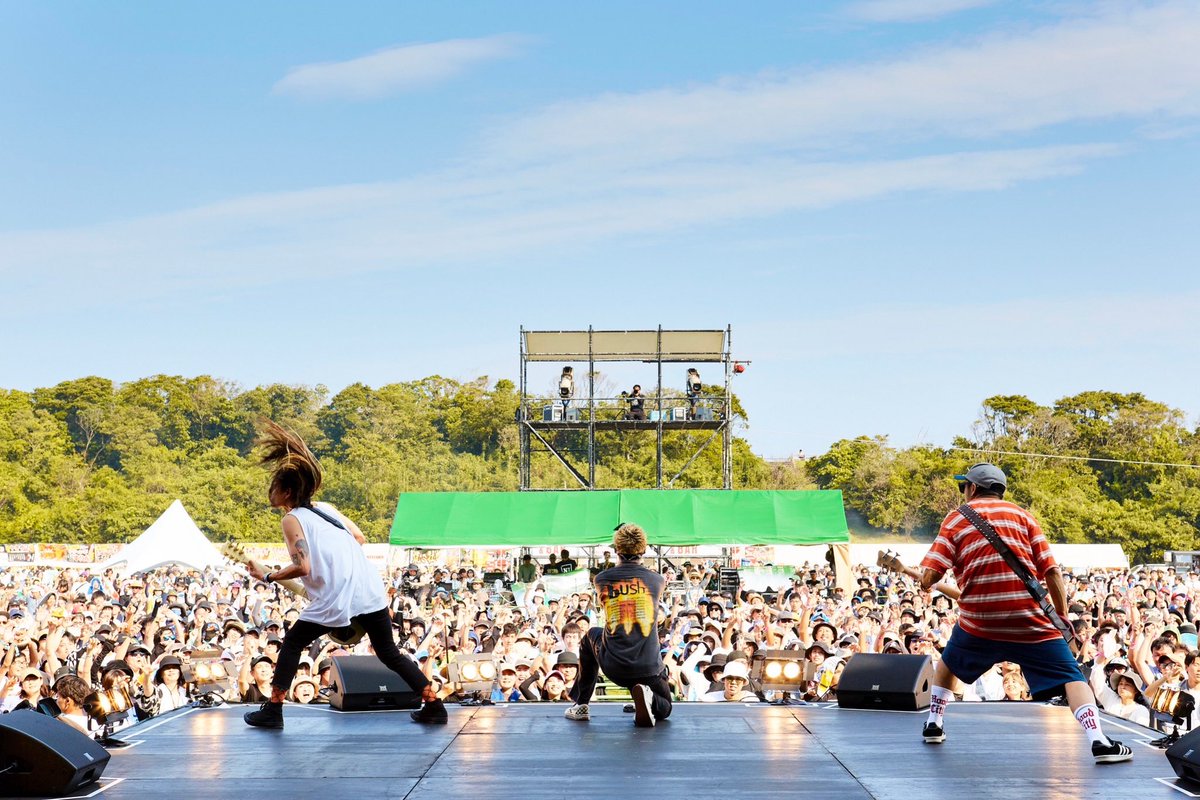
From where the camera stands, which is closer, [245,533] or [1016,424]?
[245,533]

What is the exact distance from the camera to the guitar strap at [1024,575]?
5.07 metres

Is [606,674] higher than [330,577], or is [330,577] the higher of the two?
[330,577]

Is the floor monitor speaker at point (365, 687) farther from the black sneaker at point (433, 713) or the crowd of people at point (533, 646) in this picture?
the crowd of people at point (533, 646)

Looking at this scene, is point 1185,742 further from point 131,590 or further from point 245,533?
point 245,533

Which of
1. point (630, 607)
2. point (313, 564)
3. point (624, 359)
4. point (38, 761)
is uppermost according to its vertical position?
point (624, 359)

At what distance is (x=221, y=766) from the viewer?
4941 millimetres

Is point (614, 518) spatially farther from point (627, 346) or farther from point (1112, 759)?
point (1112, 759)

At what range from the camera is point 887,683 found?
6906 mm

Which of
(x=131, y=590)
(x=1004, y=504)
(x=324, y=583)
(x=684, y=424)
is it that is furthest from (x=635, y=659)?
(x=684, y=424)

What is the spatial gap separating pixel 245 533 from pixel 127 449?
1534 cm

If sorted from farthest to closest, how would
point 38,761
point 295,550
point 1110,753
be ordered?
point 295,550 < point 1110,753 < point 38,761

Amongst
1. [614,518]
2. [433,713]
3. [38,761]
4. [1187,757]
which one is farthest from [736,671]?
[614,518]

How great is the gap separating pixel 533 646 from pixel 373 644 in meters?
5.49

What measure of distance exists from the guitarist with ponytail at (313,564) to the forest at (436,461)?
48740mm
